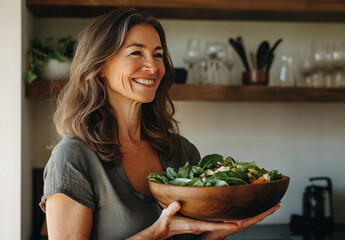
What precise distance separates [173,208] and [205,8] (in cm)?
152

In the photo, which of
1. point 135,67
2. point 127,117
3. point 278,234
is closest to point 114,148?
point 127,117

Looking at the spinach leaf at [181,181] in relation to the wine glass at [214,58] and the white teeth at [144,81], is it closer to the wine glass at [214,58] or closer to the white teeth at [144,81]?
the white teeth at [144,81]

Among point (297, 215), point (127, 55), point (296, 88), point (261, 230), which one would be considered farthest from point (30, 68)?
point (297, 215)

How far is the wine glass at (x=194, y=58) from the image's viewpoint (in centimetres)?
234

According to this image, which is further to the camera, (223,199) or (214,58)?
(214,58)

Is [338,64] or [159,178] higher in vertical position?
[338,64]

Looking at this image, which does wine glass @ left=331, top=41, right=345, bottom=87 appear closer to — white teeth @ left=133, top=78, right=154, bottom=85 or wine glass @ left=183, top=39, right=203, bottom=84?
wine glass @ left=183, top=39, right=203, bottom=84

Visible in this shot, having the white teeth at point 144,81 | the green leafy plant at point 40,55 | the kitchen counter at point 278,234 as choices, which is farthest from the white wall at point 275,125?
the white teeth at point 144,81

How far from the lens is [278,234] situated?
2.36 m

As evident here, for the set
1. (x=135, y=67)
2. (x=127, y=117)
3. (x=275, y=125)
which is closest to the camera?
(x=135, y=67)

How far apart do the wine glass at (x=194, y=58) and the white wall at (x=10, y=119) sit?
94 centimetres

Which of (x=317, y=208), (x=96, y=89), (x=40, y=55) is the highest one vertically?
(x=40, y=55)

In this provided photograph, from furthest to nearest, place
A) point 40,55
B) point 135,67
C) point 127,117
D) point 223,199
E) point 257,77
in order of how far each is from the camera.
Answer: point 257,77, point 40,55, point 127,117, point 135,67, point 223,199

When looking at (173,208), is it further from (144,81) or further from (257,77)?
(257,77)
